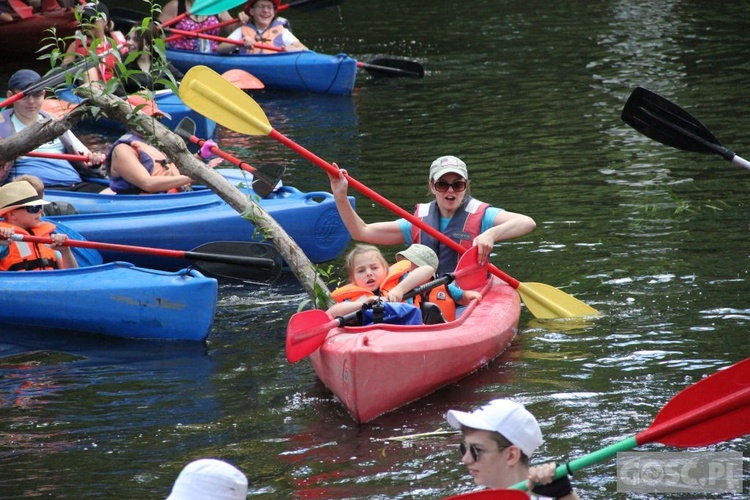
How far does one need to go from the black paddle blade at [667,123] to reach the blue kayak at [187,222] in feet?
7.12

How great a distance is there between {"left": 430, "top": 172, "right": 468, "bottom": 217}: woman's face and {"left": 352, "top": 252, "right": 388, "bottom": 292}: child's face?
2.09 feet

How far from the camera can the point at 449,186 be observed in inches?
242

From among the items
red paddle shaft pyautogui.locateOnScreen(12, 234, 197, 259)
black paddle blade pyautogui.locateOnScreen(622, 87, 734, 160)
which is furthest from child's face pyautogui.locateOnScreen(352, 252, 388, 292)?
black paddle blade pyautogui.locateOnScreen(622, 87, 734, 160)

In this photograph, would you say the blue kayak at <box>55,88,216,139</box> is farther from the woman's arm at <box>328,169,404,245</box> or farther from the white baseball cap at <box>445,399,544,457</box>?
the white baseball cap at <box>445,399,544,457</box>

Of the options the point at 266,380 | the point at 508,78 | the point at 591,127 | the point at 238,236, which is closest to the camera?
the point at 266,380

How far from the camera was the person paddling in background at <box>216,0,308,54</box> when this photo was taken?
12.8 m

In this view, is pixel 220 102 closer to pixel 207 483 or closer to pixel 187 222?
pixel 187 222

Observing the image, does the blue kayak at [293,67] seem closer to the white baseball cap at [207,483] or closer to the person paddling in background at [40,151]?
the person paddling in background at [40,151]

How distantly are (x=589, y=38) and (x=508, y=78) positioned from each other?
92.5 inches

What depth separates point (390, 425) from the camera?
17.1 ft

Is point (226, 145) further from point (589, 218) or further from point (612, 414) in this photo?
point (612, 414)

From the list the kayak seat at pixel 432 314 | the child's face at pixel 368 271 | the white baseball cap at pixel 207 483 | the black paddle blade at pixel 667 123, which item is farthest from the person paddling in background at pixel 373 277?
the white baseball cap at pixel 207 483

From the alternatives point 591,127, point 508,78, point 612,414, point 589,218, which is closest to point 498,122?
point 591,127

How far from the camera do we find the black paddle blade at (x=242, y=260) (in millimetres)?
6422
